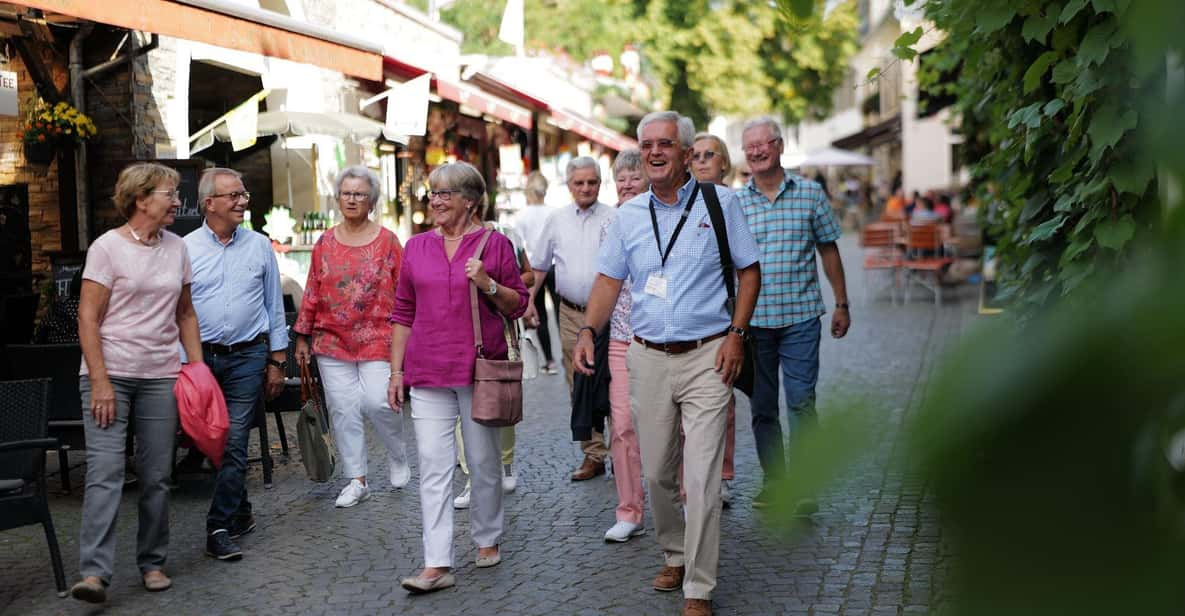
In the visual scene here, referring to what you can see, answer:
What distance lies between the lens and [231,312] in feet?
19.9

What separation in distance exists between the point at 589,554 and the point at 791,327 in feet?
4.96

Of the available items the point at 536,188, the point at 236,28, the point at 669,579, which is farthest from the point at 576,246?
the point at 536,188

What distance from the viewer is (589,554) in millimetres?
5789

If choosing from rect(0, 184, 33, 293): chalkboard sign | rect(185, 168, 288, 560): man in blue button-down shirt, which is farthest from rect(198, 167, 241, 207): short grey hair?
rect(0, 184, 33, 293): chalkboard sign

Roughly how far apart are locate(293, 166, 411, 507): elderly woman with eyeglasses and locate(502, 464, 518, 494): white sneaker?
0.69 m

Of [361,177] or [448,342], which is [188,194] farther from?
[448,342]

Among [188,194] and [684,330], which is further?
[188,194]

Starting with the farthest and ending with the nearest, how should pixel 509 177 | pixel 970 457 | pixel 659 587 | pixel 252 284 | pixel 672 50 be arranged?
pixel 672 50, pixel 509 177, pixel 252 284, pixel 659 587, pixel 970 457

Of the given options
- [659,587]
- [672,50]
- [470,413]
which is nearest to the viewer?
[659,587]

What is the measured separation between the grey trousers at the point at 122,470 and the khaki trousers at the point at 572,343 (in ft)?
7.74

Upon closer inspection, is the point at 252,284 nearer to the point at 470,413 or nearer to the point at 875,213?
the point at 470,413

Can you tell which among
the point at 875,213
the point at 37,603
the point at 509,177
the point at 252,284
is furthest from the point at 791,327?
the point at 875,213

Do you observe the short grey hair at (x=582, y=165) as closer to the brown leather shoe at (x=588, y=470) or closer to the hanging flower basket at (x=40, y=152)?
the brown leather shoe at (x=588, y=470)

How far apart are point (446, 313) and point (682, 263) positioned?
1.15 meters
